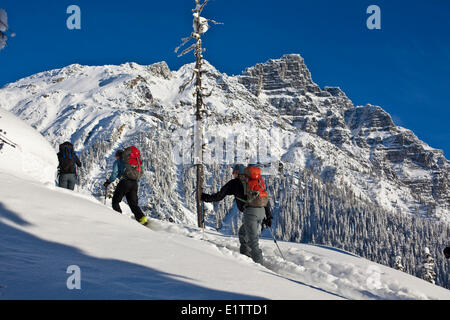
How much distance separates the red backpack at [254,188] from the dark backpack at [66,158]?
6.60m

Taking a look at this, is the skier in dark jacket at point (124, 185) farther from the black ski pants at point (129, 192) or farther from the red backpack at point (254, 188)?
the red backpack at point (254, 188)

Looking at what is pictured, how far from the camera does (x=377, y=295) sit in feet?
21.8

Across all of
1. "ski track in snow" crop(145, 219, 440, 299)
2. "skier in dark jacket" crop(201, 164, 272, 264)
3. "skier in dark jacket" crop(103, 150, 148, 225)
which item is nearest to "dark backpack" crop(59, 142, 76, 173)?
"skier in dark jacket" crop(103, 150, 148, 225)

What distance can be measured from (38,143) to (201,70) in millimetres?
7937

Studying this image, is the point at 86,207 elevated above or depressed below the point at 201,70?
below

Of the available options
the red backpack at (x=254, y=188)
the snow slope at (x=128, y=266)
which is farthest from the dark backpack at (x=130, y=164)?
the red backpack at (x=254, y=188)

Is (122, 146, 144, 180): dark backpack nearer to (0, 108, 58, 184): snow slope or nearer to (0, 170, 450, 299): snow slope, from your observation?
(0, 170, 450, 299): snow slope

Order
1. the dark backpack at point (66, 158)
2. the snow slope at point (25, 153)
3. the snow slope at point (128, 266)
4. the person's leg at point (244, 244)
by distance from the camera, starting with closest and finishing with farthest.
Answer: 1. the snow slope at point (128, 266)
2. the person's leg at point (244, 244)
3. the dark backpack at point (66, 158)
4. the snow slope at point (25, 153)

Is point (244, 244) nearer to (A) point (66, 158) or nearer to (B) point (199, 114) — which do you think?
(A) point (66, 158)

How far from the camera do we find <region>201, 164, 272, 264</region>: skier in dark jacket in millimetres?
7648

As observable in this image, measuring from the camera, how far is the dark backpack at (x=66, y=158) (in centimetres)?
1130
